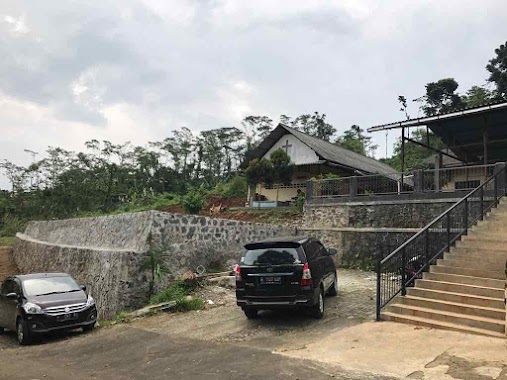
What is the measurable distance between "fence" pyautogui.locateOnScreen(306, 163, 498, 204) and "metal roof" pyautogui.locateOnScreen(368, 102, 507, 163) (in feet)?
4.14

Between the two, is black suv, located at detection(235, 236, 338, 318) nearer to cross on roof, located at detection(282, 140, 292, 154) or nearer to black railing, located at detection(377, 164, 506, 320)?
black railing, located at detection(377, 164, 506, 320)

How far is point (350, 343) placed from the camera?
689 centimetres

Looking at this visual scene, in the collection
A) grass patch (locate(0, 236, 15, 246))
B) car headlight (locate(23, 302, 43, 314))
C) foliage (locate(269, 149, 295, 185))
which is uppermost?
foliage (locate(269, 149, 295, 185))

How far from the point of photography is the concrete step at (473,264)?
28.3 ft

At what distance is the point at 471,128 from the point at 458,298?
1294 cm

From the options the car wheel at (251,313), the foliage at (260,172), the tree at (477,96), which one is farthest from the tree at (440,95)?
the car wheel at (251,313)

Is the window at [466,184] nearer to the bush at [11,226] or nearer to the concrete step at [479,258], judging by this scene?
the concrete step at [479,258]

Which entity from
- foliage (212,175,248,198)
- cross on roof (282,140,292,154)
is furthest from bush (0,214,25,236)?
cross on roof (282,140,292,154)

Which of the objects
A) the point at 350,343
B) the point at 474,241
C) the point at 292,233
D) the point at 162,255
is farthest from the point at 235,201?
the point at 350,343

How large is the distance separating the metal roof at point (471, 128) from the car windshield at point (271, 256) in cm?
1024

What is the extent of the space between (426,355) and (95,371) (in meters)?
5.15

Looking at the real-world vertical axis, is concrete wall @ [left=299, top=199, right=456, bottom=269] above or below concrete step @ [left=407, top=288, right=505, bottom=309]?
above

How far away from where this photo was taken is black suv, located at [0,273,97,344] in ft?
30.9

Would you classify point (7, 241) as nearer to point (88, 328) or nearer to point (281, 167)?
point (281, 167)
